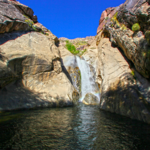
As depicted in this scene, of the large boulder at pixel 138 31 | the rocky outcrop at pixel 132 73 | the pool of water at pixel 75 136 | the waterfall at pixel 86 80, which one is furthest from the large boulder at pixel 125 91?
the waterfall at pixel 86 80

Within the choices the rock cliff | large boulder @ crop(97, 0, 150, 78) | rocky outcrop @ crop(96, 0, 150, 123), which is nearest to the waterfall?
the rock cliff

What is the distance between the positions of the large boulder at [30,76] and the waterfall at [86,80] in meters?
4.56

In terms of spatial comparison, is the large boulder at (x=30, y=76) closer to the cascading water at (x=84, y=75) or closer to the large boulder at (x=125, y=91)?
the cascading water at (x=84, y=75)

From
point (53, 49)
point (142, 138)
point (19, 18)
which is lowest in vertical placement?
point (142, 138)

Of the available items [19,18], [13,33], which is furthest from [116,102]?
[19,18]

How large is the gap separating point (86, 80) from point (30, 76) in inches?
371

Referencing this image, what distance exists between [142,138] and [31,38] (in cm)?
1587

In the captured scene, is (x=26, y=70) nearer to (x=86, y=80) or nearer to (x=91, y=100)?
(x=91, y=100)

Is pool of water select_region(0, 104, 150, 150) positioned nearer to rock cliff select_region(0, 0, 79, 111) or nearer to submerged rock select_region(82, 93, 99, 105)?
rock cliff select_region(0, 0, 79, 111)

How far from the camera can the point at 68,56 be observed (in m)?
21.6

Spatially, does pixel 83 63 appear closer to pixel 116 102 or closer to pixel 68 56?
pixel 68 56

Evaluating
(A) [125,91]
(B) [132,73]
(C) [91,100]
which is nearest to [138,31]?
(B) [132,73]

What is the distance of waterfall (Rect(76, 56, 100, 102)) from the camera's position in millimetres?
18050

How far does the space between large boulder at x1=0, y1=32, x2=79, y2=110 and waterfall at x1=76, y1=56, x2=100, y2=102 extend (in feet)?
15.0
